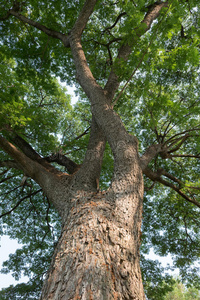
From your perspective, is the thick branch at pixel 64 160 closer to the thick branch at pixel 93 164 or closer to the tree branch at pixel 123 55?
the thick branch at pixel 93 164

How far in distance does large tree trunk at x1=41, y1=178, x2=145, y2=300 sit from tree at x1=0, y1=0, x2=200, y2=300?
0.01 m

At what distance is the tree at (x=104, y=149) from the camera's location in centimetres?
183

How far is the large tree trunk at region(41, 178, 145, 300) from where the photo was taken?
4.83 ft

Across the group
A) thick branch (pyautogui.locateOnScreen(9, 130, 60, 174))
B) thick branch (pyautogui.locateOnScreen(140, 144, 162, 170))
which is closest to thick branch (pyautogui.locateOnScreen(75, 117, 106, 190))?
thick branch (pyautogui.locateOnScreen(140, 144, 162, 170))

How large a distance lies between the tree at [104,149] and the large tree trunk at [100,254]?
11 millimetres

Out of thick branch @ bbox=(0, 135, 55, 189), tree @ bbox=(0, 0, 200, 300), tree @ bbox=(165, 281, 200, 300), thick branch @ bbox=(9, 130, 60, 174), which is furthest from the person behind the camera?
tree @ bbox=(165, 281, 200, 300)

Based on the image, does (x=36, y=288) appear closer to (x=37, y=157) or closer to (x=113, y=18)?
(x=37, y=157)

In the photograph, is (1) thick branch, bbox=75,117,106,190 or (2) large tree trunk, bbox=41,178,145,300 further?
(1) thick branch, bbox=75,117,106,190

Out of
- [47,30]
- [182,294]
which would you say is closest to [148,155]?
[47,30]

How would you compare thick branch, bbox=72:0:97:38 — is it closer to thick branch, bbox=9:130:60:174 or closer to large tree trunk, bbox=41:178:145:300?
thick branch, bbox=9:130:60:174

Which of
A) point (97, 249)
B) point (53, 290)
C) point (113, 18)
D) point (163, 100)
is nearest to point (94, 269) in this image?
point (97, 249)

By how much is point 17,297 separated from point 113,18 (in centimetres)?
1113

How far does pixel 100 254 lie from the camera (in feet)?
5.67

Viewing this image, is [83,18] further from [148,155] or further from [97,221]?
[97,221]
